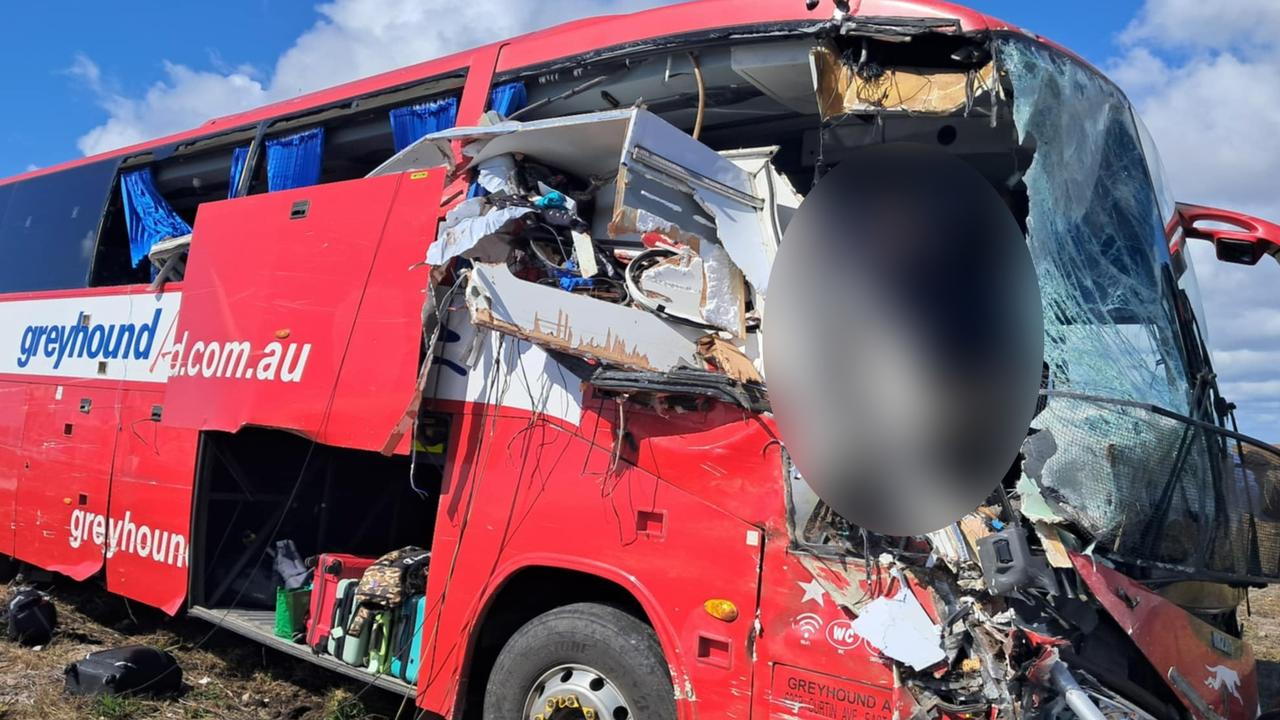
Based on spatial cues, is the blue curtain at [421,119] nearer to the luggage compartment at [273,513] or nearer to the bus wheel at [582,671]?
the luggage compartment at [273,513]

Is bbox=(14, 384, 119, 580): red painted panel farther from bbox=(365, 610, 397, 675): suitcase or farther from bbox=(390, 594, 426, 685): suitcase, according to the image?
bbox=(390, 594, 426, 685): suitcase

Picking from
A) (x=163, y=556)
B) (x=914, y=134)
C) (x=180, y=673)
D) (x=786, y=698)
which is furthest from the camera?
(x=163, y=556)

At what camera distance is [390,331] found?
499 centimetres

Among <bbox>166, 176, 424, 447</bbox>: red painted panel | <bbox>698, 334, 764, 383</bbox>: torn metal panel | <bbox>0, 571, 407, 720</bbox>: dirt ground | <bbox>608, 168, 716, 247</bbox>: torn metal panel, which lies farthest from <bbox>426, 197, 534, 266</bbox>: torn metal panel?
<bbox>0, 571, 407, 720</bbox>: dirt ground

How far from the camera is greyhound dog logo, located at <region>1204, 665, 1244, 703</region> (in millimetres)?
3677

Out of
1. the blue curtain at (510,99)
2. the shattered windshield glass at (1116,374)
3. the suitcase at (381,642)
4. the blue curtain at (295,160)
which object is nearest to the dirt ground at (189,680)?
the suitcase at (381,642)

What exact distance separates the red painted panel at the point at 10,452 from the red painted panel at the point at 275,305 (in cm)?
289

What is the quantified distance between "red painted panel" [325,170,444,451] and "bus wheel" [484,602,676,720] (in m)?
1.22

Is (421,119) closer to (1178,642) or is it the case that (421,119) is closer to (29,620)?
(1178,642)

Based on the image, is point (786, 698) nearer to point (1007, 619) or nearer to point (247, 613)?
point (1007, 619)

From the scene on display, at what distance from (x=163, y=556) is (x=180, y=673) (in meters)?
0.85

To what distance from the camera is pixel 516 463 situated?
14.7ft

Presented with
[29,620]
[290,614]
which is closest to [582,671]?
[290,614]

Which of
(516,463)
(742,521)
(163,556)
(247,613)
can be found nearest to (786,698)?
(742,521)
